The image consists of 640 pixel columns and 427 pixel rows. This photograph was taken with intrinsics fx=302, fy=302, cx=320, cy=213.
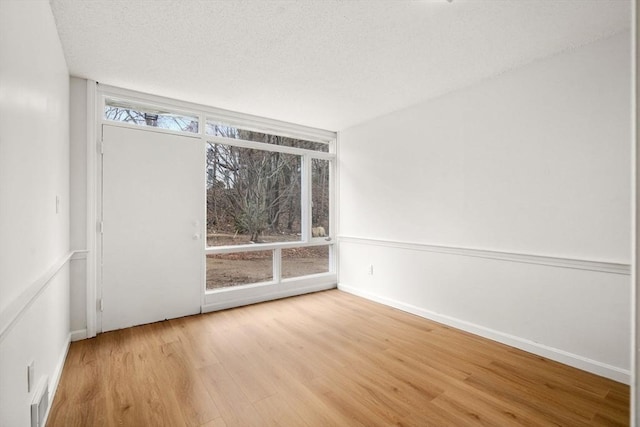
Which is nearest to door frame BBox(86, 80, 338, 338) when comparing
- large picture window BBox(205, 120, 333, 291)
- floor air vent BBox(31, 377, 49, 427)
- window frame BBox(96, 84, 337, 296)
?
window frame BBox(96, 84, 337, 296)

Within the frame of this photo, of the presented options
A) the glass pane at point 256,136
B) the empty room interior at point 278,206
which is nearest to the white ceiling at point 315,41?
the empty room interior at point 278,206

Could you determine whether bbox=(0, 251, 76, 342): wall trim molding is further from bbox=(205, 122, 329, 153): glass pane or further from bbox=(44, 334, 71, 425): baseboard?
bbox=(205, 122, 329, 153): glass pane

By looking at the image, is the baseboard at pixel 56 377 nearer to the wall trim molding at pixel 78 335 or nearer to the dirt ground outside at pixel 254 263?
the wall trim molding at pixel 78 335

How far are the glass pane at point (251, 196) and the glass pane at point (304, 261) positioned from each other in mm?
221

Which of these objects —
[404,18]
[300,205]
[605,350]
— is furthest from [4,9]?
[605,350]

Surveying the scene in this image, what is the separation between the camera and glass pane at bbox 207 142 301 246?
3760mm

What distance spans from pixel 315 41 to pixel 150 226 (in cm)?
250

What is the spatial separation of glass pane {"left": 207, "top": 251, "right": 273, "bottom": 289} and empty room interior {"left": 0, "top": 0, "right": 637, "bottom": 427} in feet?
0.12

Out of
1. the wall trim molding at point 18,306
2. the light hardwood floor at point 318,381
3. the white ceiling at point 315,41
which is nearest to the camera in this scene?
the wall trim molding at point 18,306

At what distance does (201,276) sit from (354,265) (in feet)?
6.87

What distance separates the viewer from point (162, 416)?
179 centimetres

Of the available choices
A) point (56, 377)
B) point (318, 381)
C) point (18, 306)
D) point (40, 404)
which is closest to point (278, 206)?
point (318, 381)

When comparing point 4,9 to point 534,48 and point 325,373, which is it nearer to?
point 325,373

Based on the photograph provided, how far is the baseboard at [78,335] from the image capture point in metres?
2.82
